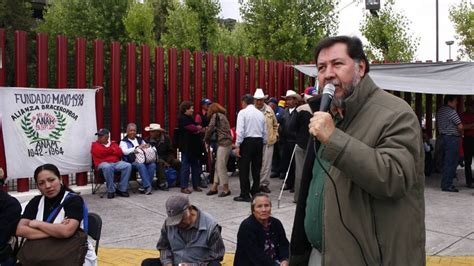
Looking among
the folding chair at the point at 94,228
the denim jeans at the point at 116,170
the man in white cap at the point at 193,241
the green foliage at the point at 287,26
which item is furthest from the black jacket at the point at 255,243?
the green foliage at the point at 287,26

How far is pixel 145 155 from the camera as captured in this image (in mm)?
8969

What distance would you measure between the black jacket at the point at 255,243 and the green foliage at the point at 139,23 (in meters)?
19.4

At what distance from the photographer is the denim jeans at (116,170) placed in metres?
8.49

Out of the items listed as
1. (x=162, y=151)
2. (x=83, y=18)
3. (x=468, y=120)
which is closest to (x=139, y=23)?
(x=83, y=18)

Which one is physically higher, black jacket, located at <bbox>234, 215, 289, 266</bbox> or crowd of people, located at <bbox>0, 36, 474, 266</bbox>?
crowd of people, located at <bbox>0, 36, 474, 266</bbox>

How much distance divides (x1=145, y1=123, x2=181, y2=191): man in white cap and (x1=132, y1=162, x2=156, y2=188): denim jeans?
245 mm

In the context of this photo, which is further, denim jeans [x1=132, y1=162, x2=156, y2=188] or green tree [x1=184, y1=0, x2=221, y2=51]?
green tree [x1=184, y1=0, x2=221, y2=51]

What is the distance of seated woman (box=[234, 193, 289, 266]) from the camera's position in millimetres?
4230

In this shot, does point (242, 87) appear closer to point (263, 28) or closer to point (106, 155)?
point (106, 155)

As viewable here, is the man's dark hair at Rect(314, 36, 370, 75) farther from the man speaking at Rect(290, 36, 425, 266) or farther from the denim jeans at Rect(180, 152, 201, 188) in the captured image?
the denim jeans at Rect(180, 152, 201, 188)

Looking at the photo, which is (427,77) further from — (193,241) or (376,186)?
(376,186)

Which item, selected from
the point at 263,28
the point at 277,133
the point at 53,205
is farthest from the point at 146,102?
the point at 263,28

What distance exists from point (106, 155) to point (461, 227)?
571 centimetres

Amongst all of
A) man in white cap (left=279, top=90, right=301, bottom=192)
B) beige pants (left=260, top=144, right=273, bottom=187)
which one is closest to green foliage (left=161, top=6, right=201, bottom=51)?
man in white cap (left=279, top=90, right=301, bottom=192)
